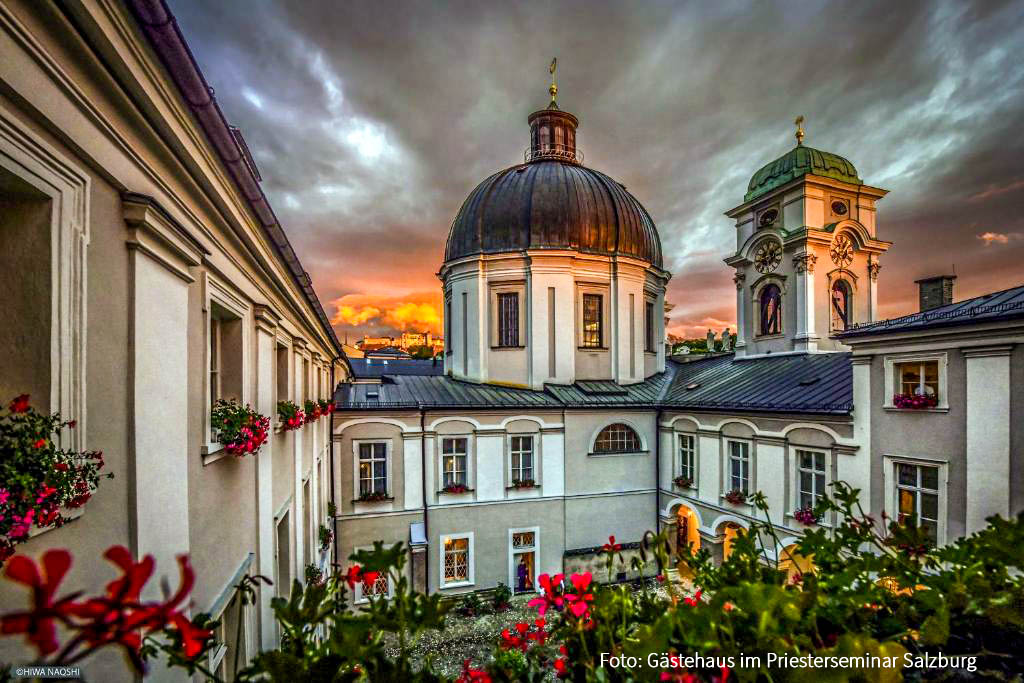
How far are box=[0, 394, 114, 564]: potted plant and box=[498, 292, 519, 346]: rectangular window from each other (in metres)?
16.8

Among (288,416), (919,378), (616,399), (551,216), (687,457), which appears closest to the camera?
(288,416)

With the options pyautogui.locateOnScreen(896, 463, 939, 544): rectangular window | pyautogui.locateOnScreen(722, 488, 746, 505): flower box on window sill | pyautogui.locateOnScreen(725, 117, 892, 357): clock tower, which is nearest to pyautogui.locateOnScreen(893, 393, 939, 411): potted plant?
pyautogui.locateOnScreen(896, 463, 939, 544): rectangular window

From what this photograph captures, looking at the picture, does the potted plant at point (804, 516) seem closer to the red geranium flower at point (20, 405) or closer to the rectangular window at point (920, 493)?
the rectangular window at point (920, 493)

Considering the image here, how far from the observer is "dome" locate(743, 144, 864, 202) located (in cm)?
1875

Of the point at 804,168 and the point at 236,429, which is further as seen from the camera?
the point at 804,168

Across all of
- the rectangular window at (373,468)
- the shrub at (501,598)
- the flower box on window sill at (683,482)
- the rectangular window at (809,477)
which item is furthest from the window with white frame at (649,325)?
the rectangular window at (373,468)

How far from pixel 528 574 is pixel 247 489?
41.2 feet

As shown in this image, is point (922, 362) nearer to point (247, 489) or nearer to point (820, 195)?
point (820, 195)

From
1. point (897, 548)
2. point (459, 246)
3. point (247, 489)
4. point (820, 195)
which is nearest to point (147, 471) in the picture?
point (247, 489)

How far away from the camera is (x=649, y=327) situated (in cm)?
2108

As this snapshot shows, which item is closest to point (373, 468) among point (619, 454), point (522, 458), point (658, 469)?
point (522, 458)

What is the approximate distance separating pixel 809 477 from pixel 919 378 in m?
3.72

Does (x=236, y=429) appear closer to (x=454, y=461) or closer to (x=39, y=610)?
(x=39, y=610)

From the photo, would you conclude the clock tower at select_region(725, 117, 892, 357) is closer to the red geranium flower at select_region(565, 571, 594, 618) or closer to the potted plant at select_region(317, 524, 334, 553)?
the potted plant at select_region(317, 524, 334, 553)
